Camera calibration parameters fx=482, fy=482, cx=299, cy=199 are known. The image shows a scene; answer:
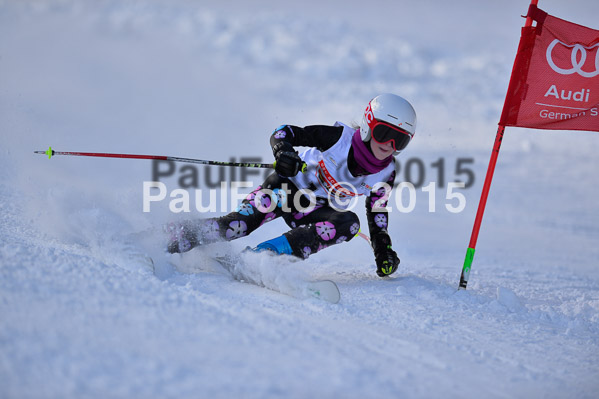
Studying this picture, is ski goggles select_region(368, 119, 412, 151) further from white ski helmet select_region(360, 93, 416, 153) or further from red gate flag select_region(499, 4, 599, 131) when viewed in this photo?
red gate flag select_region(499, 4, 599, 131)

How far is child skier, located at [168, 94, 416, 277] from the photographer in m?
2.59

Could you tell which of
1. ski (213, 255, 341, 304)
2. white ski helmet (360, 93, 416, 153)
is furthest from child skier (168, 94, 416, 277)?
ski (213, 255, 341, 304)

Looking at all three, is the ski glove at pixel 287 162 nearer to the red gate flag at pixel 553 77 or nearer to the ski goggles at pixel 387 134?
the ski goggles at pixel 387 134

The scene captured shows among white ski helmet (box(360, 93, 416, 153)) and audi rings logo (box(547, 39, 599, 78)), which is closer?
white ski helmet (box(360, 93, 416, 153))

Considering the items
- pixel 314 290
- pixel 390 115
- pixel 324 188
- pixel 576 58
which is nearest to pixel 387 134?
pixel 390 115

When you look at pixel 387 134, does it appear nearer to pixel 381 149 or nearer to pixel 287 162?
pixel 381 149

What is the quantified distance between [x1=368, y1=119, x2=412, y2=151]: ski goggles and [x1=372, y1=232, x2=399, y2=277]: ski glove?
0.64 metres

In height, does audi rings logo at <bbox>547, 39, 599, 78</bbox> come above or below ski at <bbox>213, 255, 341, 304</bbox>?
above

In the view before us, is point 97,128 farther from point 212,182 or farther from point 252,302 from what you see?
point 252,302

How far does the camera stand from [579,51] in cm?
289

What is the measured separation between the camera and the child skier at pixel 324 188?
259cm

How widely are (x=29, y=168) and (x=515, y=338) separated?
13.5 feet

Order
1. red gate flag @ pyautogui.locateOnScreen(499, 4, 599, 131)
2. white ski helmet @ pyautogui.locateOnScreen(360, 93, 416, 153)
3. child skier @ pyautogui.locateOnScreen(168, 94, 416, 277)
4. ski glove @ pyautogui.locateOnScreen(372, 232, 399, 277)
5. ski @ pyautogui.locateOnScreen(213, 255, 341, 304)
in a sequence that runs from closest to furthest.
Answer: ski @ pyautogui.locateOnScreen(213, 255, 341, 304), child skier @ pyautogui.locateOnScreen(168, 94, 416, 277), white ski helmet @ pyautogui.locateOnScreen(360, 93, 416, 153), red gate flag @ pyautogui.locateOnScreen(499, 4, 599, 131), ski glove @ pyautogui.locateOnScreen(372, 232, 399, 277)

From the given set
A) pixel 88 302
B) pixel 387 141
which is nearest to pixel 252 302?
pixel 88 302
